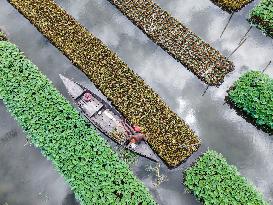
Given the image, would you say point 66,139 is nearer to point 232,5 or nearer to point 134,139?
point 134,139

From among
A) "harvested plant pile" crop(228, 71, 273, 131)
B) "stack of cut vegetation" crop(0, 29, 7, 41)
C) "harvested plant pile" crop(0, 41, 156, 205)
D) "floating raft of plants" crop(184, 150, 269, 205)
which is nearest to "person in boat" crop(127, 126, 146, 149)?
"harvested plant pile" crop(0, 41, 156, 205)

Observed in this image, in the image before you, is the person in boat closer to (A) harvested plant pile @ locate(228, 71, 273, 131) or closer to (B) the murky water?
(B) the murky water

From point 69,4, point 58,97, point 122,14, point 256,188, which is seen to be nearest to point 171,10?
point 122,14

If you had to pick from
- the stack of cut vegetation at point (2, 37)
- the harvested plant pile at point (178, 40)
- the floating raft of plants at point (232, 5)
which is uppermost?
the floating raft of plants at point (232, 5)

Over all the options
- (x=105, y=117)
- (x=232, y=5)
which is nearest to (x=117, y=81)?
(x=105, y=117)

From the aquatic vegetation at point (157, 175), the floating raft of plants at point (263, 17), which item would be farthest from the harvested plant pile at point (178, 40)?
the aquatic vegetation at point (157, 175)

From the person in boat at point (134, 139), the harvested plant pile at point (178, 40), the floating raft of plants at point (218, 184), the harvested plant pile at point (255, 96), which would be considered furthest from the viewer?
the harvested plant pile at point (178, 40)

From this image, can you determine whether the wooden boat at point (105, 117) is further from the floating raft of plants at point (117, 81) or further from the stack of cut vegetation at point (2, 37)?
the stack of cut vegetation at point (2, 37)
